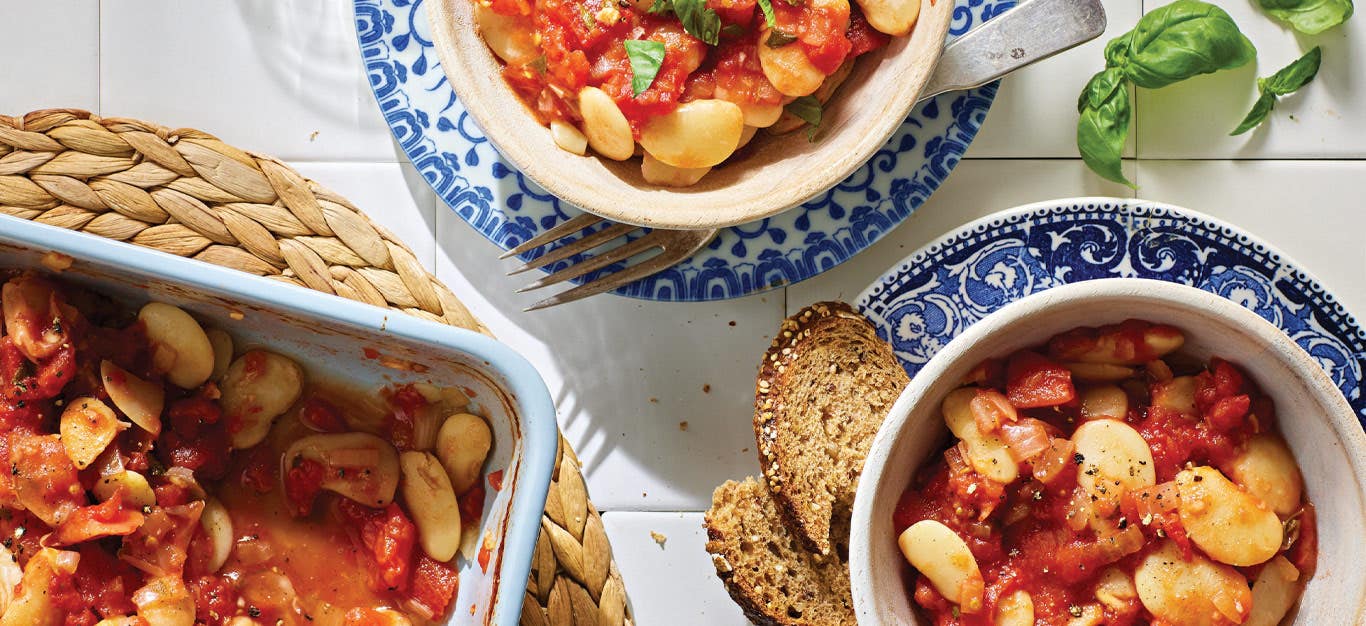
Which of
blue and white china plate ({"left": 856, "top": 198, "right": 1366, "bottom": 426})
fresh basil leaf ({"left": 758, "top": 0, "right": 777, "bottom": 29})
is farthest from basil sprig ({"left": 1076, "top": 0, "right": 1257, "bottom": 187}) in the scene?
fresh basil leaf ({"left": 758, "top": 0, "right": 777, "bottom": 29})

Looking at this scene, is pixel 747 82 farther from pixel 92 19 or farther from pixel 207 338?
pixel 92 19

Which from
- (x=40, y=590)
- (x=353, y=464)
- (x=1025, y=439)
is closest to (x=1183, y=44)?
(x=1025, y=439)

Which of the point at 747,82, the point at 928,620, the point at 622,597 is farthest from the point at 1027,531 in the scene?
the point at 747,82

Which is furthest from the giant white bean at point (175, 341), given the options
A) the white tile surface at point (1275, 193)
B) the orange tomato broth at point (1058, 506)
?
the white tile surface at point (1275, 193)

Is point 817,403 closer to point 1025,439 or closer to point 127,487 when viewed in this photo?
point 1025,439

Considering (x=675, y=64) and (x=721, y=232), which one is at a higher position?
(x=675, y=64)
